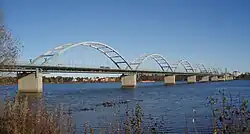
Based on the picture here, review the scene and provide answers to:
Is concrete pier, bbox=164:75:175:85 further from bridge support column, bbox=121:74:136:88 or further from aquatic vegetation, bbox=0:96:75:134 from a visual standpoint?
aquatic vegetation, bbox=0:96:75:134

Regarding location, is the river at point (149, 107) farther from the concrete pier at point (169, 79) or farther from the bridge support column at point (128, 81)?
the concrete pier at point (169, 79)

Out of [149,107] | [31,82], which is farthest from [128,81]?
[149,107]

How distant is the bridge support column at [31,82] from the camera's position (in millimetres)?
64062

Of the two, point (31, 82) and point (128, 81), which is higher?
point (31, 82)

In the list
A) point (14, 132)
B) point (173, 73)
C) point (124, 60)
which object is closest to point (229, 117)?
point (14, 132)

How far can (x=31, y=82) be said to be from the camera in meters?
65.1

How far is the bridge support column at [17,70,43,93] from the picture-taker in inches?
2522

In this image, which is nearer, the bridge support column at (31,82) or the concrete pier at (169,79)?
the bridge support column at (31,82)

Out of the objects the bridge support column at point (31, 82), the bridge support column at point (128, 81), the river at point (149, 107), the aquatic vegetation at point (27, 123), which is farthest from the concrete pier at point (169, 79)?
the aquatic vegetation at point (27, 123)

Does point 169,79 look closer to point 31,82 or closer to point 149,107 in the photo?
point 31,82

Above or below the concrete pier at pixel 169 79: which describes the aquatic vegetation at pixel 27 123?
above

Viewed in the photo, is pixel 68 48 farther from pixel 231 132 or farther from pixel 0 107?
pixel 231 132

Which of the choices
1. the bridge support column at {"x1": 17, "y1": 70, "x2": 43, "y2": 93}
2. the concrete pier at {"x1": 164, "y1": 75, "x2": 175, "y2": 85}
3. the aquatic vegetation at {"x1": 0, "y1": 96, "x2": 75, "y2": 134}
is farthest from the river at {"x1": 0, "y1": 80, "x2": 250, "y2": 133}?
the concrete pier at {"x1": 164, "y1": 75, "x2": 175, "y2": 85}

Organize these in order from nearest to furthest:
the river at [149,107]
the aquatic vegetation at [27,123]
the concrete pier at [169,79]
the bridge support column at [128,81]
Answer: the aquatic vegetation at [27,123] < the river at [149,107] < the bridge support column at [128,81] < the concrete pier at [169,79]
